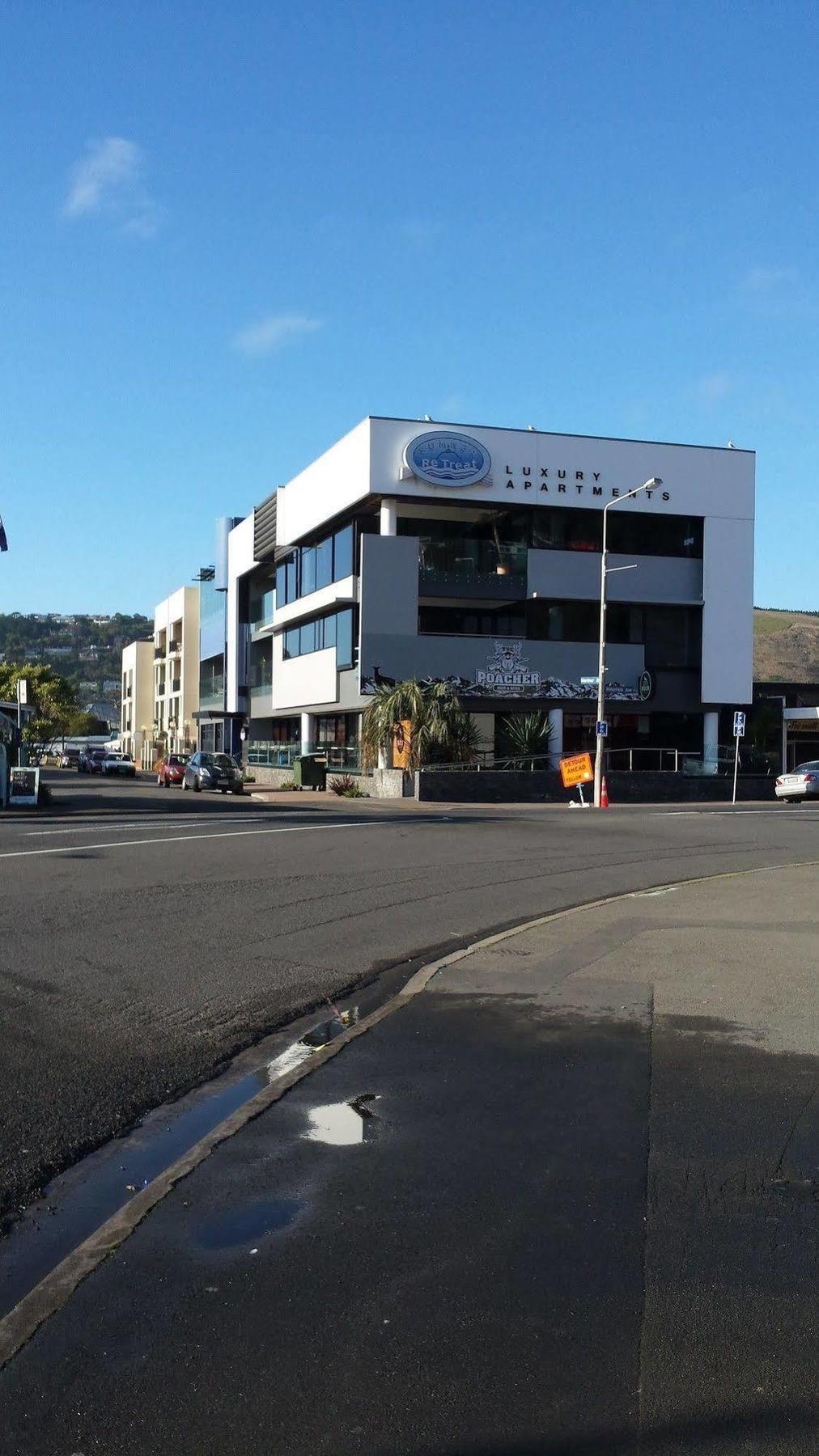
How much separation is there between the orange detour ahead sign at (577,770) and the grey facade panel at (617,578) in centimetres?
1175

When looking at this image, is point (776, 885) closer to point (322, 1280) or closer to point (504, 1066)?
point (504, 1066)

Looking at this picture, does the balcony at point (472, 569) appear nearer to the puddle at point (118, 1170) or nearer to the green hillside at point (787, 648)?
the puddle at point (118, 1170)

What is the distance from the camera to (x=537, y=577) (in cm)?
4897

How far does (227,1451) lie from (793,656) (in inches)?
6814

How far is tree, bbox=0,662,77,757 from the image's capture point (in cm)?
10119

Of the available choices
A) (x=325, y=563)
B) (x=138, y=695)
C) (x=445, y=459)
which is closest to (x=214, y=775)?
(x=325, y=563)

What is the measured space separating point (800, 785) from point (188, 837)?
25794mm

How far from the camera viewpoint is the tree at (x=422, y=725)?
42.2 meters

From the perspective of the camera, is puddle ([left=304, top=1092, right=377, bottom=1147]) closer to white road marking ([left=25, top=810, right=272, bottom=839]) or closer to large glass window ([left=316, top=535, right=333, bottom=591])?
white road marking ([left=25, top=810, right=272, bottom=839])

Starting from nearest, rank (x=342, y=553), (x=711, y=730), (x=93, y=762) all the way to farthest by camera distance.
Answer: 1. (x=711, y=730)
2. (x=342, y=553)
3. (x=93, y=762)

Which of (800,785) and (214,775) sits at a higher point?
(800,785)

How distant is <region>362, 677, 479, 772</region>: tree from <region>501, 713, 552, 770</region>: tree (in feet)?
5.73

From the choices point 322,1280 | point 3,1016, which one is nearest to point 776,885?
point 3,1016

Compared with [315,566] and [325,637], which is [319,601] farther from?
[315,566]
